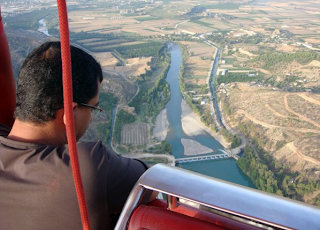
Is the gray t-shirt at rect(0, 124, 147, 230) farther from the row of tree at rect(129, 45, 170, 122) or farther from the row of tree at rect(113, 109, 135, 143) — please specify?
the row of tree at rect(129, 45, 170, 122)

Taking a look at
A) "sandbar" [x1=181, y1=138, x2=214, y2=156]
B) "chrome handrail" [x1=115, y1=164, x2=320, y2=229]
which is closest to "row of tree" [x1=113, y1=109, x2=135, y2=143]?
"sandbar" [x1=181, y1=138, x2=214, y2=156]

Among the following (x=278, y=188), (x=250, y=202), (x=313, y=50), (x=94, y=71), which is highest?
(x=94, y=71)

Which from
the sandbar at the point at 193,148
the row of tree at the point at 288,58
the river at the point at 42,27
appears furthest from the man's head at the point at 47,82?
the river at the point at 42,27

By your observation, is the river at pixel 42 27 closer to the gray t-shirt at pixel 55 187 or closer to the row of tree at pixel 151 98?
the row of tree at pixel 151 98

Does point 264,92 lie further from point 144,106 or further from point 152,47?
point 152,47

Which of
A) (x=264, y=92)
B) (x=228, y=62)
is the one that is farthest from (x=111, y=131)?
(x=228, y=62)

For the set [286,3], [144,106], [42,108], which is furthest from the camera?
[286,3]
